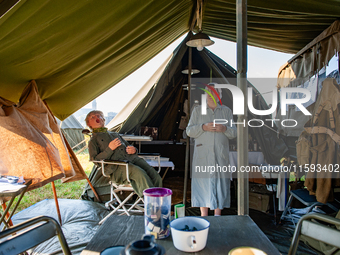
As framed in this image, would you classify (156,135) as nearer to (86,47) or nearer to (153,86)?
(153,86)

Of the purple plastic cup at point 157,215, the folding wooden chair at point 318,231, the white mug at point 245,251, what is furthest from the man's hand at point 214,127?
the white mug at point 245,251

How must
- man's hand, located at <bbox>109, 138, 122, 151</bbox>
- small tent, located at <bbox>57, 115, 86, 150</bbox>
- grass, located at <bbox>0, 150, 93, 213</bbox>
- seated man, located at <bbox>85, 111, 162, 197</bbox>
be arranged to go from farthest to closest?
small tent, located at <bbox>57, 115, 86, 150</bbox> → grass, located at <bbox>0, 150, 93, 213</bbox> → man's hand, located at <bbox>109, 138, 122, 151</bbox> → seated man, located at <bbox>85, 111, 162, 197</bbox>

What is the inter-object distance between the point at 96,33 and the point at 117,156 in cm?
166

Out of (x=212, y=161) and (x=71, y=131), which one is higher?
(x=71, y=131)

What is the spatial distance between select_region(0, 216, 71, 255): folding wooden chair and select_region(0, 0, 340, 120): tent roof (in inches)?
39.8

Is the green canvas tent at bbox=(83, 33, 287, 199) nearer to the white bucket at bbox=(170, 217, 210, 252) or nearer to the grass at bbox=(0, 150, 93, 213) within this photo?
the grass at bbox=(0, 150, 93, 213)

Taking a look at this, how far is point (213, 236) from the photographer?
941 mm

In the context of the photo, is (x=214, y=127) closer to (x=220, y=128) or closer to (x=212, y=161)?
(x=220, y=128)

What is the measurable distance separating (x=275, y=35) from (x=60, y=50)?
97.7 inches

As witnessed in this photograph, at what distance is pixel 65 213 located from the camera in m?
3.12

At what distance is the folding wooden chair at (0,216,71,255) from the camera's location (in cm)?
81

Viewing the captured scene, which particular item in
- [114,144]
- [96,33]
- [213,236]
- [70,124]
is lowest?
[213,236]

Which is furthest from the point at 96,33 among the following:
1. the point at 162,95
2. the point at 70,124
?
the point at 70,124

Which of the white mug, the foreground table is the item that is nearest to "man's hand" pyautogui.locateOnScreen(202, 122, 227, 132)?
the foreground table
